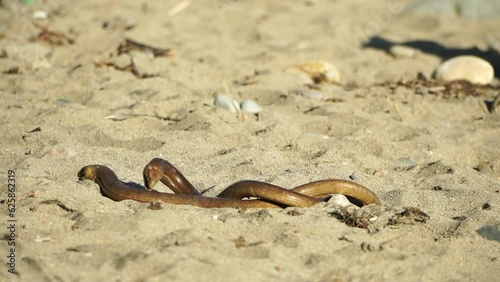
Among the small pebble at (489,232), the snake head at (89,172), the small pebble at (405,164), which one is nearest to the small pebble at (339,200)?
the small pebble at (489,232)

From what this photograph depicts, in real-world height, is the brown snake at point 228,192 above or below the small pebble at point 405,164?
above

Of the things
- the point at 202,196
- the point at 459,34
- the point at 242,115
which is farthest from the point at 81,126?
the point at 459,34

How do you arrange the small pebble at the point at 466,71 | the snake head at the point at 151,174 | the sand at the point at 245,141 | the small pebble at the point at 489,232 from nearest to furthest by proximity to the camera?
1. the sand at the point at 245,141
2. the small pebble at the point at 489,232
3. the snake head at the point at 151,174
4. the small pebble at the point at 466,71

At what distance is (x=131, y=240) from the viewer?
3.21 m

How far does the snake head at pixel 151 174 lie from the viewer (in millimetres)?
3650

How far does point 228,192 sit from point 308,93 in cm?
219

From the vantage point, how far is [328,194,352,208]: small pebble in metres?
3.71

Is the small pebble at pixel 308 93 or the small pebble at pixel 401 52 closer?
the small pebble at pixel 308 93

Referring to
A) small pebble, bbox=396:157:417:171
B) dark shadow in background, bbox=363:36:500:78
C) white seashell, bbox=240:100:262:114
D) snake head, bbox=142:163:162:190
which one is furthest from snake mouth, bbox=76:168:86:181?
→ dark shadow in background, bbox=363:36:500:78

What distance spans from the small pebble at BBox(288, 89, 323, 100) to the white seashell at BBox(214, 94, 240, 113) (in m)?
0.58

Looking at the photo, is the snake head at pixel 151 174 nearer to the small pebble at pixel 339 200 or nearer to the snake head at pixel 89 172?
the snake head at pixel 89 172

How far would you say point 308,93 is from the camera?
18.7 feet

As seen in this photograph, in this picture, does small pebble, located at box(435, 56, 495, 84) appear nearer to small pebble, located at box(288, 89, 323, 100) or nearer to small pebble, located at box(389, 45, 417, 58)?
small pebble, located at box(389, 45, 417, 58)

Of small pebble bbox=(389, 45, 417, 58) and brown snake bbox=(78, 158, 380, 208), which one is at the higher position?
brown snake bbox=(78, 158, 380, 208)
